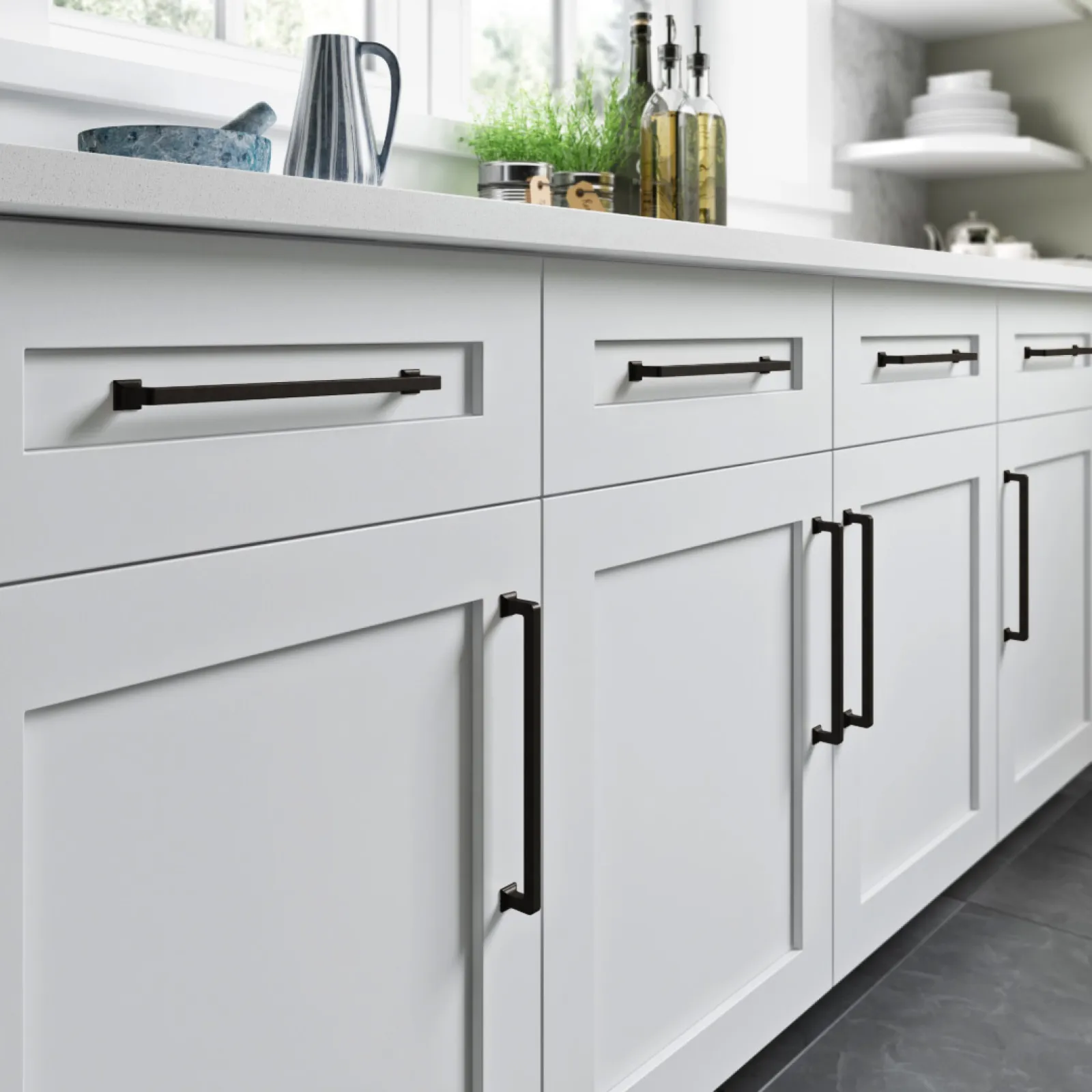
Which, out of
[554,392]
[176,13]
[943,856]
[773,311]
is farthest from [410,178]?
[943,856]

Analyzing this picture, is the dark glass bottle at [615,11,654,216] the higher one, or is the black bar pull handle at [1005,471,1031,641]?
the dark glass bottle at [615,11,654,216]

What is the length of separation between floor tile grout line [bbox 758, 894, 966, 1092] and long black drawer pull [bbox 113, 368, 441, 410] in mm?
1030

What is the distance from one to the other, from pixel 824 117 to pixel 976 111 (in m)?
0.38

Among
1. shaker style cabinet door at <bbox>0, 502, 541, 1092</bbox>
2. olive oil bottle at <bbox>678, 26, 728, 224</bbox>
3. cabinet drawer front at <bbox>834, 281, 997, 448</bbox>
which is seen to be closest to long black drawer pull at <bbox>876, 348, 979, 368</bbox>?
cabinet drawer front at <bbox>834, 281, 997, 448</bbox>

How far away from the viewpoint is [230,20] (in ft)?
5.30

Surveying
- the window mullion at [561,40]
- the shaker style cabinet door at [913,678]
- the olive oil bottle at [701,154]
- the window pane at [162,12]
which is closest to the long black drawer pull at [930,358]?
the shaker style cabinet door at [913,678]

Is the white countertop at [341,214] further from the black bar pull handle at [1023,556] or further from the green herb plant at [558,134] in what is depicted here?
the black bar pull handle at [1023,556]

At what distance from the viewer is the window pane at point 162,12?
1479mm

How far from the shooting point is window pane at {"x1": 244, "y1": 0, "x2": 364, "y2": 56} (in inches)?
65.7

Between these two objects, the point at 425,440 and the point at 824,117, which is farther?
the point at 824,117

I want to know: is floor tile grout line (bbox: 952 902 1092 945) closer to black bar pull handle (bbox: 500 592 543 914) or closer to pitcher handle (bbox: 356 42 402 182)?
black bar pull handle (bbox: 500 592 543 914)

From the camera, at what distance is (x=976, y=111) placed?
2.67 meters

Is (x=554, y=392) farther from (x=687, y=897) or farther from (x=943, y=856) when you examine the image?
(x=943, y=856)

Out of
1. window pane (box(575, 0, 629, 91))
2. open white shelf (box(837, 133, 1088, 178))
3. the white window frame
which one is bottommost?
the white window frame
